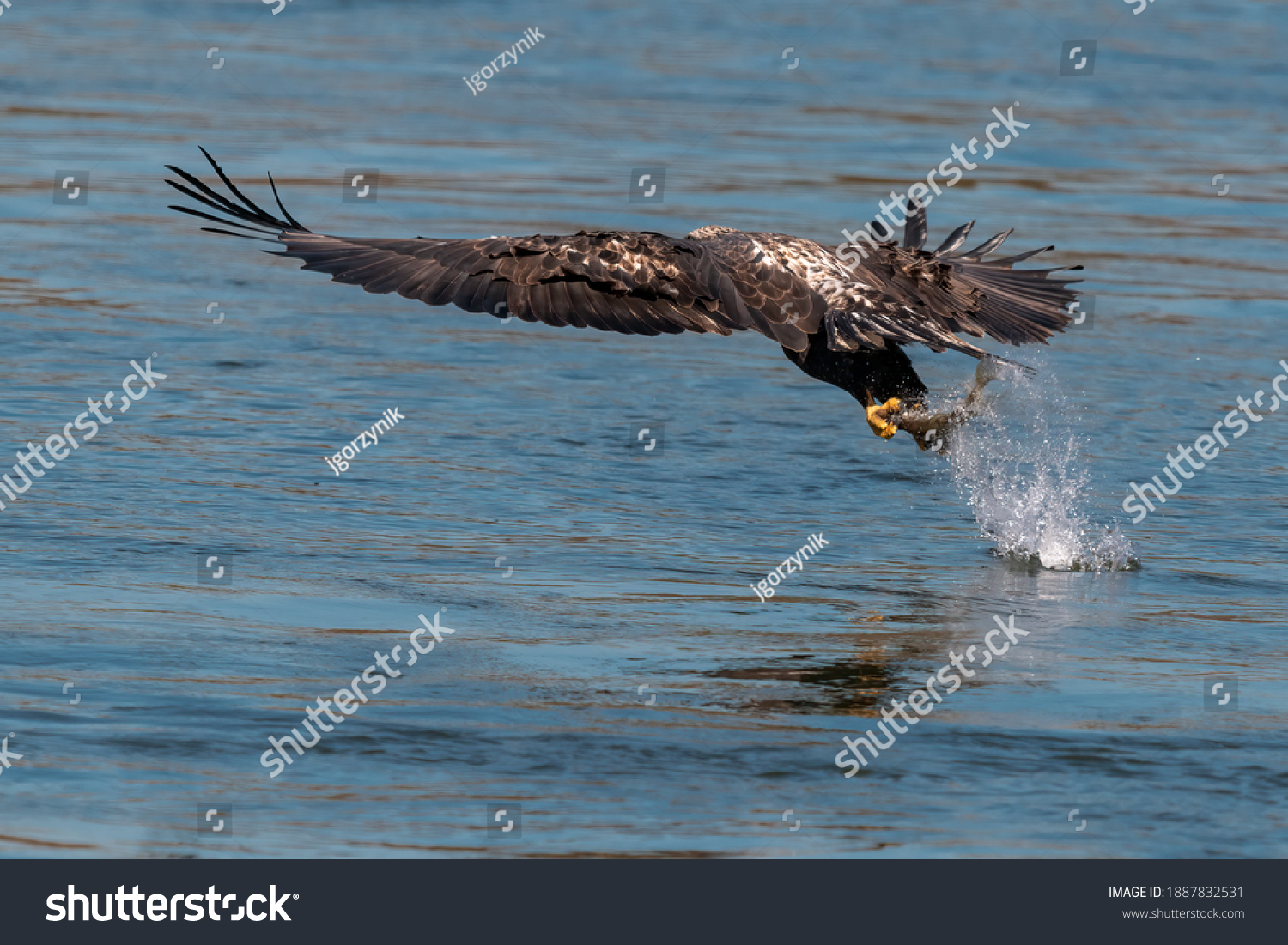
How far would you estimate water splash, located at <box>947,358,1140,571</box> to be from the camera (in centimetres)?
823

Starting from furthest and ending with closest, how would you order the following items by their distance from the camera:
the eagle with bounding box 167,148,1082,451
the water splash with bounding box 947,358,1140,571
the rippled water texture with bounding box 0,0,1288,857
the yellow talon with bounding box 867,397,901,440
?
the water splash with bounding box 947,358,1140,571, the yellow talon with bounding box 867,397,901,440, the eagle with bounding box 167,148,1082,451, the rippled water texture with bounding box 0,0,1288,857

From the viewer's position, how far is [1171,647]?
7086 mm

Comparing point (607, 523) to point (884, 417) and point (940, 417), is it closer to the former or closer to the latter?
point (884, 417)

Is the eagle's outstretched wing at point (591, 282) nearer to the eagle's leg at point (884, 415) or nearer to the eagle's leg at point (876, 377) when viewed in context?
the eagle's leg at point (876, 377)

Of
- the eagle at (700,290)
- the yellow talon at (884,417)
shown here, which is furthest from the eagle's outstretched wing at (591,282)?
the yellow talon at (884,417)

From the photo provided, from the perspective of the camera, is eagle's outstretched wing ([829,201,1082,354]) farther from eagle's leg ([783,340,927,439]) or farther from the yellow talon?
the yellow talon

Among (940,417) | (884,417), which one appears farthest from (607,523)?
(940,417)

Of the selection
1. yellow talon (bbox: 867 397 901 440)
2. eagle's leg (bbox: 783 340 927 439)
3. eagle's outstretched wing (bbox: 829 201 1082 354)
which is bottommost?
yellow talon (bbox: 867 397 901 440)

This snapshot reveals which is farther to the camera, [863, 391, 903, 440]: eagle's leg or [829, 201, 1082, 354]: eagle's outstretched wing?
[863, 391, 903, 440]: eagle's leg

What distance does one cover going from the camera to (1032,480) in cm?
941

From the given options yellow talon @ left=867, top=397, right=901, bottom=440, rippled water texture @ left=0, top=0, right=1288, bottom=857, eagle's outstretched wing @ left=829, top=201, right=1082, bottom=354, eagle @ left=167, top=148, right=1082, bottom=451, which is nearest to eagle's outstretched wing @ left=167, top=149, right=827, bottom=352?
eagle @ left=167, top=148, right=1082, bottom=451

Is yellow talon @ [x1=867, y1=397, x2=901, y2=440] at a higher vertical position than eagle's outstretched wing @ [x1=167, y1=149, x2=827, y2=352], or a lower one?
lower

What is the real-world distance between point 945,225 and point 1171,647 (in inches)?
300
